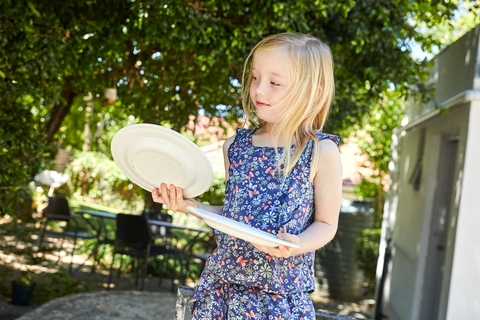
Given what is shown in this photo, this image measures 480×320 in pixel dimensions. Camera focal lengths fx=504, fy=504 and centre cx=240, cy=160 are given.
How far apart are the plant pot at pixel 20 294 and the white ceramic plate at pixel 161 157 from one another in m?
4.49

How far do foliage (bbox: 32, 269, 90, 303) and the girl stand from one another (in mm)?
4819

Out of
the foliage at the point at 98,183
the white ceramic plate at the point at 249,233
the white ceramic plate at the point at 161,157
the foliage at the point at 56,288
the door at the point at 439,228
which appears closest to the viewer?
the white ceramic plate at the point at 249,233

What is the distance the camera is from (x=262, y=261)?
1.45 meters

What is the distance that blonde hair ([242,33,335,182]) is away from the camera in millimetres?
1497

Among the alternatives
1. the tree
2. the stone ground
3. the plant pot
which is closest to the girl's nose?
the tree

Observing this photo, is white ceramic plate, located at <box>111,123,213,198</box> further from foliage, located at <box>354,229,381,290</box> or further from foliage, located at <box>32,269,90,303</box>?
foliage, located at <box>354,229,381,290</box>

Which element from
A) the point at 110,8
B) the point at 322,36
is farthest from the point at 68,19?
the point at 322,36

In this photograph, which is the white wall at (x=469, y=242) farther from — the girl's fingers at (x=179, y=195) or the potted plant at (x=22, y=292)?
the potted plant at (x=22, y=292)

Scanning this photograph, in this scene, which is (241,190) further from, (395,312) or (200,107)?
(395,312)

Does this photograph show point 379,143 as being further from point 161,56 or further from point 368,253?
point 161,56

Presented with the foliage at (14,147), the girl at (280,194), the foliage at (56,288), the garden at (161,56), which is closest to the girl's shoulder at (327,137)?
the girl at (280,194)

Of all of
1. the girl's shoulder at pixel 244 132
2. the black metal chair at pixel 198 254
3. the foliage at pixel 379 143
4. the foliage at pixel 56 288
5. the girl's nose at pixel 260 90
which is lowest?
the foliage at pixel 56 288

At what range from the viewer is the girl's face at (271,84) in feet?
4.90

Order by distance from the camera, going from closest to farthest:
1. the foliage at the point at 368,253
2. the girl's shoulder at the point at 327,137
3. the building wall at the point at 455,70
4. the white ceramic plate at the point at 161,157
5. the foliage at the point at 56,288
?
the white ceramic plate at the point at 161,157, the girl's shoulder at the point at 327,137, the building wall at the point at 455,70, the foliage at the point at 56,288, the foliage at the point at 368,253
